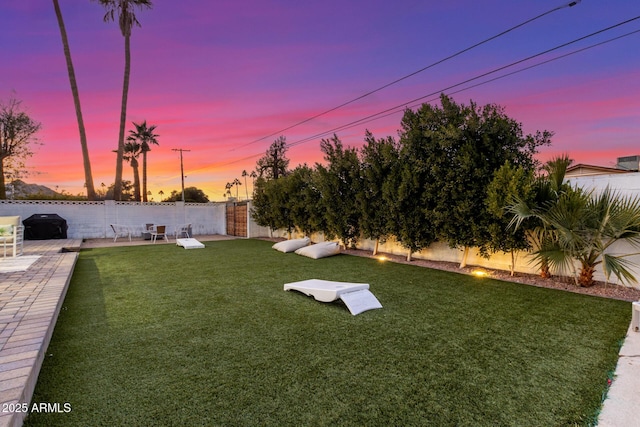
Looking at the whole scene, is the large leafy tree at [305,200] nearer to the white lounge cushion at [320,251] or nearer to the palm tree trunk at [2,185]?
the white lounge cushion at [320,251]

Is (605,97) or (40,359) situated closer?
(40,359)

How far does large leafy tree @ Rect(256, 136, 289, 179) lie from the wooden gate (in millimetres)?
9938

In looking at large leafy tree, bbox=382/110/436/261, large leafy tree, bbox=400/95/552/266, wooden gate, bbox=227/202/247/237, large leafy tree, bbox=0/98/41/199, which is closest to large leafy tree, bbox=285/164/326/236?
large leafy tree, bbox=382/110/436/261

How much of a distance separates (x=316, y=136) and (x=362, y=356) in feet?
55.5

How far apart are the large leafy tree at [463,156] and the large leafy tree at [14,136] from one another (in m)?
21.9

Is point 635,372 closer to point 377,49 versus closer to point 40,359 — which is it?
point 40,359

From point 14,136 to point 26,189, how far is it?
3372 mm

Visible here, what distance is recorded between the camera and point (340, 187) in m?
9.74

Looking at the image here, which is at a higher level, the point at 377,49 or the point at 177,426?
the point at 377,49

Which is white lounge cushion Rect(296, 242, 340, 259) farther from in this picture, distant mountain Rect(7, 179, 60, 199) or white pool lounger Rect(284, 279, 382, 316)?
distant mountain Rect(7, 179, 60, 199)

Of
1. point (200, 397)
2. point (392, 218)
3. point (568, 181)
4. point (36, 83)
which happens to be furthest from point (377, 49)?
point (36, 83)

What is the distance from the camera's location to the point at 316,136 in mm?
18578

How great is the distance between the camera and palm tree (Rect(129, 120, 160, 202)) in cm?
2773

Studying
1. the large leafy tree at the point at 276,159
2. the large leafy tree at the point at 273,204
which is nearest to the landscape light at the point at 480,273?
the large leafy tree at the point at 273,204
